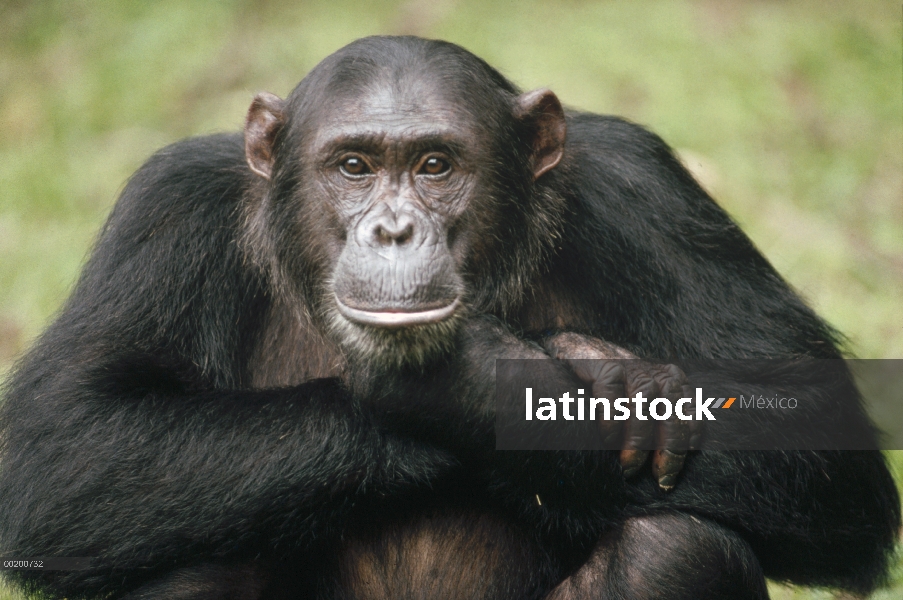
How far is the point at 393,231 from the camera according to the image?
15.7ft

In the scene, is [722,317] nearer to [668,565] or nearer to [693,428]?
[693,428]

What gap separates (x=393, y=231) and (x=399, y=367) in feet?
1.81

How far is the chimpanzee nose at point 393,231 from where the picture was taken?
478 cm

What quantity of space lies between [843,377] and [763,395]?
0.61 m

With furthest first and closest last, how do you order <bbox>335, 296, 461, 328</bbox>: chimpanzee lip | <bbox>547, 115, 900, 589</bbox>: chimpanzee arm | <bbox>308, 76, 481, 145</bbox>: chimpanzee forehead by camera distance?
<bbox>547, 115, 900, 589</bbox>: chimpanzee arm
<bbox>308, 76, 481, 145</bbox>: chimpanzee forehead
<bbox>335, 296, 461, 328</bbox>: chimpanzee lip

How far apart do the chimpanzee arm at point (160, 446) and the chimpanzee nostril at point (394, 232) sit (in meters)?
0.77

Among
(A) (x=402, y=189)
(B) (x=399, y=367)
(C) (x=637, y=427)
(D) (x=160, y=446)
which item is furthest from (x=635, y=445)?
(D) (x=160, y=446)

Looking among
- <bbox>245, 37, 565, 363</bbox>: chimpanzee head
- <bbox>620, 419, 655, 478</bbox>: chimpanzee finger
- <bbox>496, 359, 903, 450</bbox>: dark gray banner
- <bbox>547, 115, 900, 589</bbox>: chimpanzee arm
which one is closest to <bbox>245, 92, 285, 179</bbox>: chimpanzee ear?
<bbox>245, 37, 565, 363</bbox>: chimpanzee head

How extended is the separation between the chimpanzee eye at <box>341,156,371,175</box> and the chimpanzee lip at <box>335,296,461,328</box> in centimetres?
78

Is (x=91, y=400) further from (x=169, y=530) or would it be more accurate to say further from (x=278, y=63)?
(x=278, y=63)

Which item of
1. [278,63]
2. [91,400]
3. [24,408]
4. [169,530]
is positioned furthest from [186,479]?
[278,63]

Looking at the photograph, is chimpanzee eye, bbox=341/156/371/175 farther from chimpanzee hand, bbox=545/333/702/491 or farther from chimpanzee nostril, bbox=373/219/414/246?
chimpanzee hand, bbox=545/333/702/491

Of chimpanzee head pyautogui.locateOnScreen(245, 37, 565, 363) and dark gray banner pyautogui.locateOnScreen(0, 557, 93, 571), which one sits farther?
dark gray banner pyautogui.locateOnScreen(0, 557, 93, 571)

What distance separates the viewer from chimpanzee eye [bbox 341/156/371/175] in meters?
5.21
